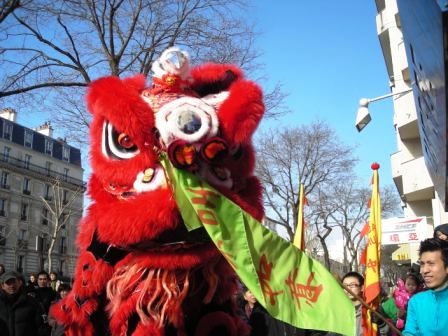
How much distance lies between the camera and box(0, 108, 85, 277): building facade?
42406mm

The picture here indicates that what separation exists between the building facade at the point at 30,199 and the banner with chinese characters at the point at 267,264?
39467mm

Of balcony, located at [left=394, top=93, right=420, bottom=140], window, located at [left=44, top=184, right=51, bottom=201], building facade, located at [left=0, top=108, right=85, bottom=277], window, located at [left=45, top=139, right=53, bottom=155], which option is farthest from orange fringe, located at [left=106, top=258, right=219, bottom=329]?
window, located at [left=45, top=139, right=53, bottom=155]

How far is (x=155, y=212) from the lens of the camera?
2088mm

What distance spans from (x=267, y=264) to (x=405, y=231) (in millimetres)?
8705

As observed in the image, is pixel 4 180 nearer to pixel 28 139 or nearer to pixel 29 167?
pixel 29 167

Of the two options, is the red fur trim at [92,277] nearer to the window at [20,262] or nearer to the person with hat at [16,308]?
the person with hat at [16,308]

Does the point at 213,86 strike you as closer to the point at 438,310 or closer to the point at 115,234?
the point at 115,234

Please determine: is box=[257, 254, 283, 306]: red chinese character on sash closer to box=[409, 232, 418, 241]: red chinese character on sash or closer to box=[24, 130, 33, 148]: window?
box=[409, 232, 418, 241]: red chinese character on sash

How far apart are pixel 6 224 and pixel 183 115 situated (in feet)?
146

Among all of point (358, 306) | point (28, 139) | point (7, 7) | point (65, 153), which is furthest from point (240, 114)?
point (65, 153)

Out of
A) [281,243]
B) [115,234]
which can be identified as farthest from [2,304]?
[281,243]

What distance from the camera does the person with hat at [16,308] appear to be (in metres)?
5.12

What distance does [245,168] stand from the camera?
2492 mm

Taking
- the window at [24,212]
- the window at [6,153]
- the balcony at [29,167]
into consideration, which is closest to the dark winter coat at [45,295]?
the balcony at [29,167]
